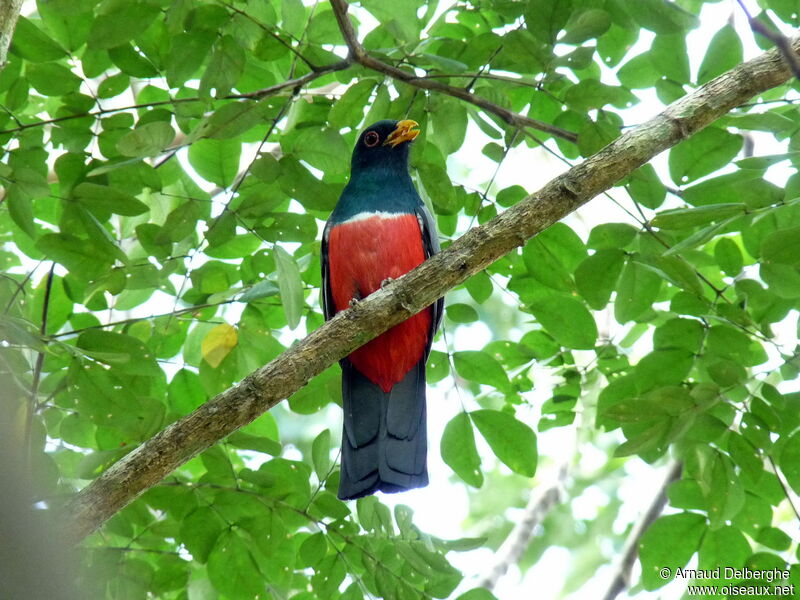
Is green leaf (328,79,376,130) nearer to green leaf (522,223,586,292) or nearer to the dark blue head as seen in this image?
the dark blue head

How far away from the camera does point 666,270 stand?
3.49 m

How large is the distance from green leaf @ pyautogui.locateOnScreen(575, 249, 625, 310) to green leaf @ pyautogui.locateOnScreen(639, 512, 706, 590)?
3.05 ft

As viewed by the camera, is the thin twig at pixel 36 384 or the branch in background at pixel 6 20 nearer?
the branch in background at pixel 6 20

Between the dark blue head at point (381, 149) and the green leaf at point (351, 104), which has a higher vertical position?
the dark blue head at point (381, 149)

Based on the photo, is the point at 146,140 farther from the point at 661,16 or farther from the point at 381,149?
the point at 661,16

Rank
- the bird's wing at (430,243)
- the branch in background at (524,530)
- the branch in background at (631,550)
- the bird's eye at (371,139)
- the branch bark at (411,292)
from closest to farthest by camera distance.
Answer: the branch bark at (411,292), the bird's wing at (430,243), the bird's eye at (371,139), the branch in background at (631,550), the branch in background at (524,530)

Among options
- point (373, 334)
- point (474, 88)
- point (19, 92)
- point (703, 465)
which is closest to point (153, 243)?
point (19, 92)

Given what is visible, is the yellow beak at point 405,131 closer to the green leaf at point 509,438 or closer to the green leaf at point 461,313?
the green leaf at point 461,313

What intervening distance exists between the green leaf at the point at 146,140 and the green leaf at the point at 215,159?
53 centimetres

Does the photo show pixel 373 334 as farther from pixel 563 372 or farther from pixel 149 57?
pixel 149 57

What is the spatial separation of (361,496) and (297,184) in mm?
1362

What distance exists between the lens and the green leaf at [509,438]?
3715 millimetres

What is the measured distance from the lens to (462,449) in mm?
3834

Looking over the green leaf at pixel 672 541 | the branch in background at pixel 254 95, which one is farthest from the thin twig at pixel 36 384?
the green leaf at pixel 672 541
